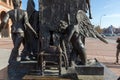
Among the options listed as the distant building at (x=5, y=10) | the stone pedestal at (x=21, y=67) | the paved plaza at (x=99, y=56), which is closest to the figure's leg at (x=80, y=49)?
the stone pedestal at (x=21, y=67)

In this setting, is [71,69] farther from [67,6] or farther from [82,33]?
[67,6]

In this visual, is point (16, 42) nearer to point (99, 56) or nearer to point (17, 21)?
point (17, 21)

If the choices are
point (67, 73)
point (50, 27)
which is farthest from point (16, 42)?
point (67, 73)

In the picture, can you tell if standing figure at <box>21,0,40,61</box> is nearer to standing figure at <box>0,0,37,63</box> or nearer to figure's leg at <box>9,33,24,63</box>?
figure's leg at <box>9,33,24,63</box>

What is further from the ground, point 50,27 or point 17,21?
point 17,21

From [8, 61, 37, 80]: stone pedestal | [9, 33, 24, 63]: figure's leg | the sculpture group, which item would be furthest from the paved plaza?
the sculpture group

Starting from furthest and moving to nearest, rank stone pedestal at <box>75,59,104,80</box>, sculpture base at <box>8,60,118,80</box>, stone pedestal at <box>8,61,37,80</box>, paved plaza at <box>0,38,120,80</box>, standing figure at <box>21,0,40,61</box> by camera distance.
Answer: paved plaza at <box>0,38,120,80</box> < standing figure at <box>21,0,40,61</box> < stone pedestal at <box>8,61,37,80</box> < stone pedestal at <box>75,59,104,80</box> < sculpture base at <box>8,60,118,80</box>

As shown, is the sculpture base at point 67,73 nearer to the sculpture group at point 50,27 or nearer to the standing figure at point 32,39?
the sculpture group at point 50,27

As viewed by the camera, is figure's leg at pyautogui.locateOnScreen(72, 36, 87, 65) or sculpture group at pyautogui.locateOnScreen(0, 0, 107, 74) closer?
figure's leg at pyautogui.locateOnScreen(72, 36, 87, 65)

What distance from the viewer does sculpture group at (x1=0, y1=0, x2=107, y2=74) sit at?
803 centimetres

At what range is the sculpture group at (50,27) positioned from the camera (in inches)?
316

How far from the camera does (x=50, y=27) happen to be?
8641 mm

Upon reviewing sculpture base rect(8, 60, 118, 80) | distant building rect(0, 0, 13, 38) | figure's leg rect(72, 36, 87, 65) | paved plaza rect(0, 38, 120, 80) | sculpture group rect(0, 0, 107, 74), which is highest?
distant building rect(0, 0, 13, 38)

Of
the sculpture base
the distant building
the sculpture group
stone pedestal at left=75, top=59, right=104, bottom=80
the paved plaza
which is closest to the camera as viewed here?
the sculpture base
